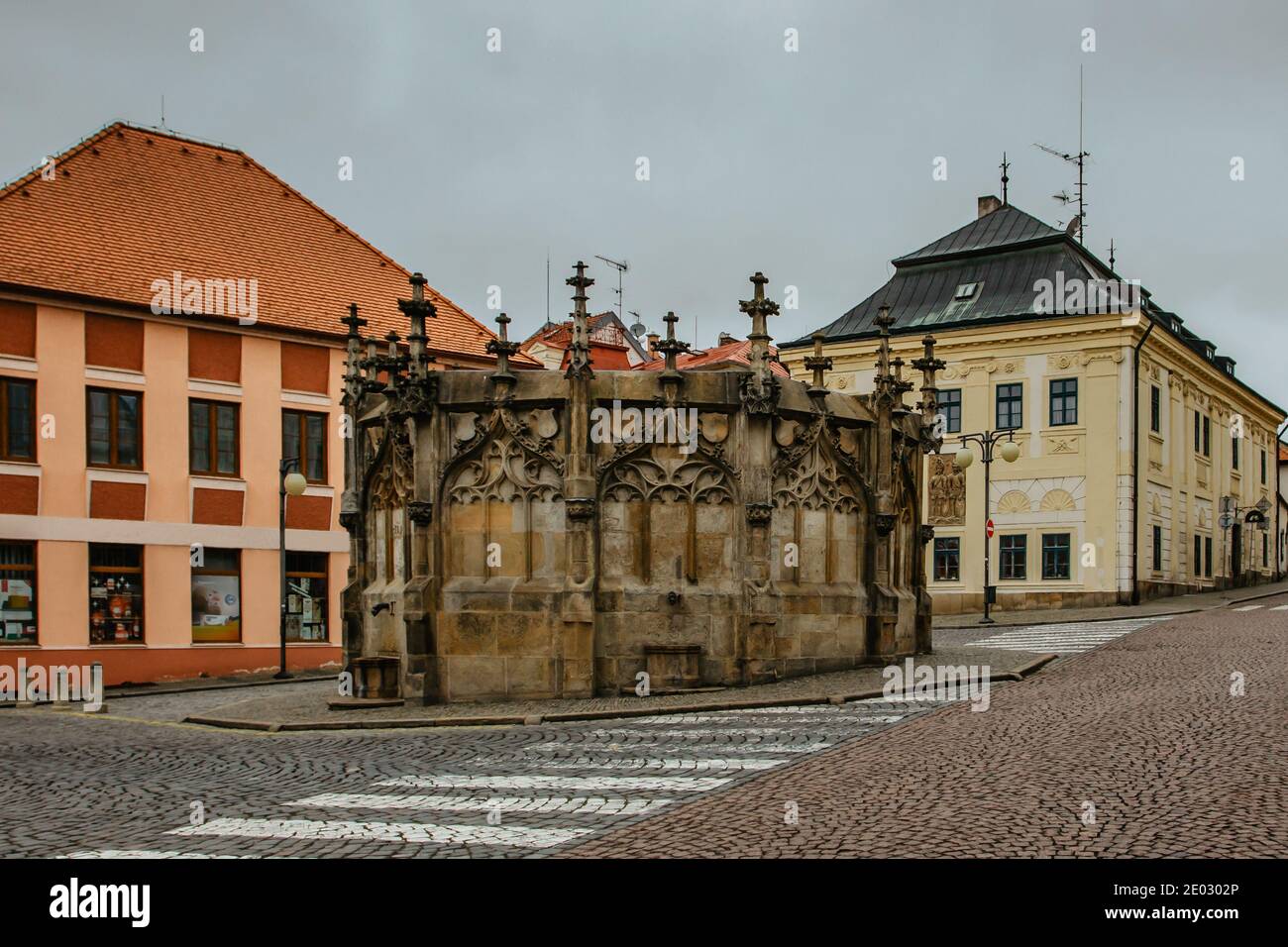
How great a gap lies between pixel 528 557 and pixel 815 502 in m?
4.58

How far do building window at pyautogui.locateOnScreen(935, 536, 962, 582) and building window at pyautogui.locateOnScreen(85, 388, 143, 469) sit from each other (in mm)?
27041

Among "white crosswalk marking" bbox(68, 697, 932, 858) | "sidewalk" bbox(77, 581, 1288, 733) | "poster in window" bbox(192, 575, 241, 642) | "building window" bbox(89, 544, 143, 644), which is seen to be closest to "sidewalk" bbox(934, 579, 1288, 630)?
"sidewalk" bbox(77, 581, 1288, 733)

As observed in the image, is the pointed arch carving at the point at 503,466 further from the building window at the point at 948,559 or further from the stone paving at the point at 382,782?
the building window at the point at 948,559

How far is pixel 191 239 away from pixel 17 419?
273 inches

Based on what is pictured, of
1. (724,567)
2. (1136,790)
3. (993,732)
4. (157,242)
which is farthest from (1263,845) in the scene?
(157,242)

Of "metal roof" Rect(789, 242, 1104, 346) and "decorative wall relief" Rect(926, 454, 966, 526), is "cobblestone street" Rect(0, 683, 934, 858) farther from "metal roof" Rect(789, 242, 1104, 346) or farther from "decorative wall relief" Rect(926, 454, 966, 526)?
"metal roof" Rect(789, 242, 1104, 346)

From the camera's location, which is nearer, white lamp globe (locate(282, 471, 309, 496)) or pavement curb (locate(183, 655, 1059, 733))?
pavement curb (locate(183, 655, 1059, 733))

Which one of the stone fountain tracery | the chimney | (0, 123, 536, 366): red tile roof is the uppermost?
the chimney

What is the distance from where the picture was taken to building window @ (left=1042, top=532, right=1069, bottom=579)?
140ft

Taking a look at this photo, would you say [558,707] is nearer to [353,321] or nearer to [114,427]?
[353,321]

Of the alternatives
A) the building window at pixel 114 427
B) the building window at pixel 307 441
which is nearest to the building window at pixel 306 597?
the building window at pixel 307 441

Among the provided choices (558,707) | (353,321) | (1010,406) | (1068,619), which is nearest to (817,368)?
(558,707)

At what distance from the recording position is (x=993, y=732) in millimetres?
13094

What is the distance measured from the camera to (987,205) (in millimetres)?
52812
